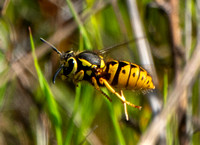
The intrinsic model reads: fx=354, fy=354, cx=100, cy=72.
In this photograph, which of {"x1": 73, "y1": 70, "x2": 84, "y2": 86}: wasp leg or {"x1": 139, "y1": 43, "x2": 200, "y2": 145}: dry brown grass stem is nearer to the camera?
{"x1": 139, "y1": 43, "x2": 200, "y2": 145}: dry brown grass stem

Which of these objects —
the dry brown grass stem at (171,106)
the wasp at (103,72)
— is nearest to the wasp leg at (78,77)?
the wasp at (103,72)

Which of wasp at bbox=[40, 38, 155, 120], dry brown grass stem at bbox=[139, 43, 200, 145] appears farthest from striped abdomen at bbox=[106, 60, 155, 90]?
dry brown grass stem at bbox=[139, 43, 200, 145]

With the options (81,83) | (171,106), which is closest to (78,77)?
(81,83)

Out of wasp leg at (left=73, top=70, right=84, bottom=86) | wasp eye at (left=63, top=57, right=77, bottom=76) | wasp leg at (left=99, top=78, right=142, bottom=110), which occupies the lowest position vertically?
wasp leg at (left=99, top=78, right=142, bottom=110)

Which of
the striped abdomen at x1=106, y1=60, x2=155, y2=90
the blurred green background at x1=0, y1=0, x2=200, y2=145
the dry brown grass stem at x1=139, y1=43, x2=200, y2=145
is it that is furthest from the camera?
the blurred green background at x1=0, y1=0, x2=200, y2=145

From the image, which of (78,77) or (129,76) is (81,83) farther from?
(129,76)

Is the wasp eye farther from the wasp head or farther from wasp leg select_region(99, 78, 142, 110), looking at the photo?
wasp leg select_region(99, 78, 142, 110)
